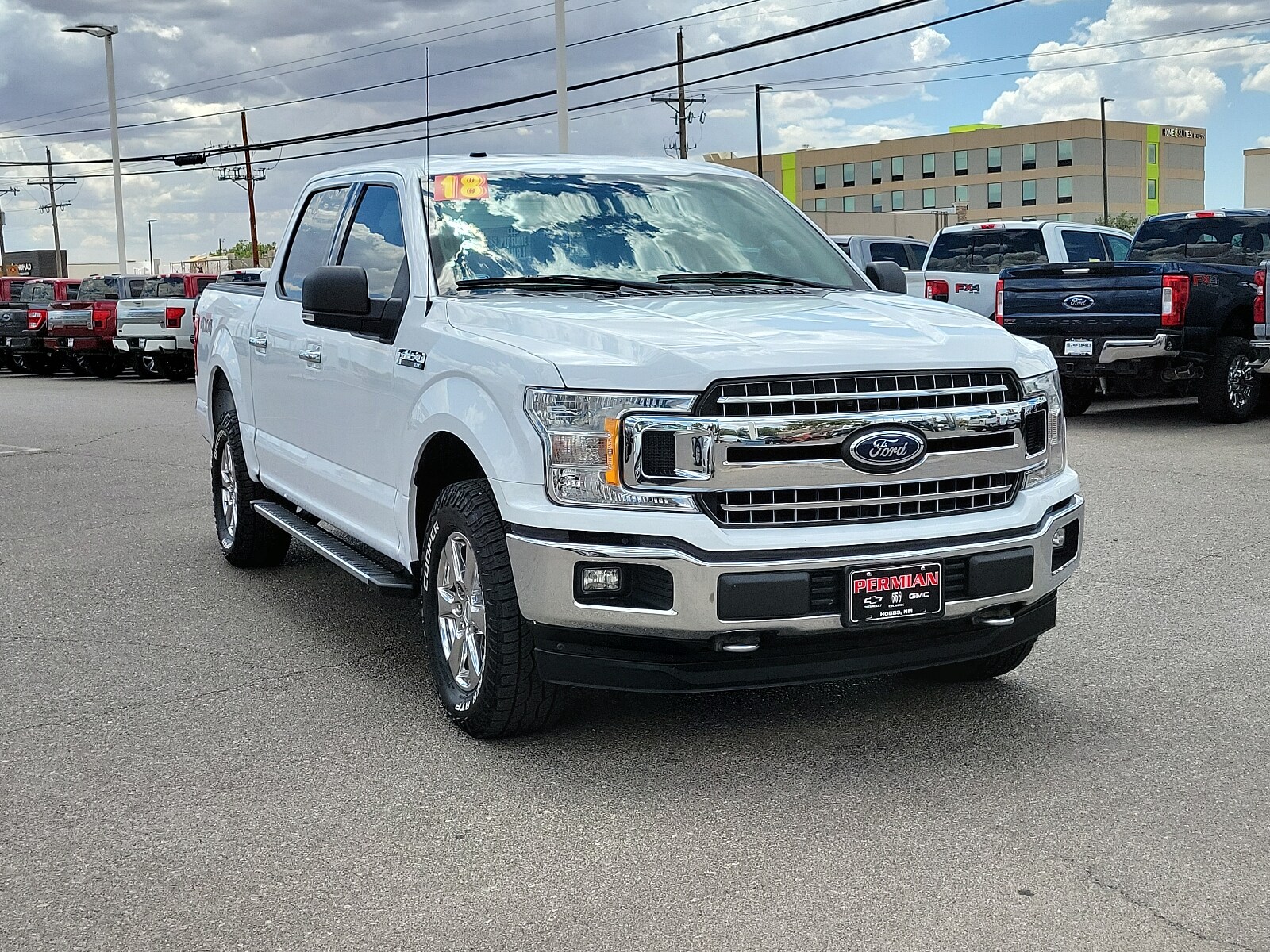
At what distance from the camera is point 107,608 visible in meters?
6.91

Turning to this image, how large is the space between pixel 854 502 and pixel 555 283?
1551 mm

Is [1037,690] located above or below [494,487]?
below

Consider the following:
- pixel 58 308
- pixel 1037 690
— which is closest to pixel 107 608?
pixel 1037 690

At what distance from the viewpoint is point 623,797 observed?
427 cm

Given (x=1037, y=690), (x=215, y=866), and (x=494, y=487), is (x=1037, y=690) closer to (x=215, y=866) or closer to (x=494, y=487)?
(x=494, y=487)

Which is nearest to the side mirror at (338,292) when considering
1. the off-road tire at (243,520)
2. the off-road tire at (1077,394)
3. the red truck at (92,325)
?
the off-road tire at (243,520)

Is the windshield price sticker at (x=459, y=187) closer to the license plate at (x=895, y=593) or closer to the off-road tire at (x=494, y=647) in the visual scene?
the off-road tire at (x=494, y=647)

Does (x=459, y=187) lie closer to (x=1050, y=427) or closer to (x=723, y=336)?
(x=723, y=336)

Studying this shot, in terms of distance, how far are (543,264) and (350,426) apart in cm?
105

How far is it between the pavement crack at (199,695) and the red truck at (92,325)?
2307cm

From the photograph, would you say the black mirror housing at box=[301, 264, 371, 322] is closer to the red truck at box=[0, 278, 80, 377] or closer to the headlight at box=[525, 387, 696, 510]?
the headlight at box=[525, 387, 696, 510]

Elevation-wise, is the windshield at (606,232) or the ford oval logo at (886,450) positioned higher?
the windshield at (606,232)

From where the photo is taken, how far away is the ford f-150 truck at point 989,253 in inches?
679

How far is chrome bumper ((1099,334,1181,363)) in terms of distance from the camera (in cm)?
1313
